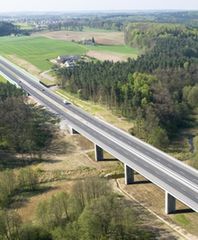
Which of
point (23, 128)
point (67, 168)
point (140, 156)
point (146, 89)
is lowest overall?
point (67, 168)

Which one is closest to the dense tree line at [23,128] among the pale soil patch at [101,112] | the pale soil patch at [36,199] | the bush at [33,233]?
the pale soil patch at [101,112]

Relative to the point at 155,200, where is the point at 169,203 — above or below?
above

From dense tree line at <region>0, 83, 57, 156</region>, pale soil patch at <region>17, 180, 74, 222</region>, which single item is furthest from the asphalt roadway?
pale soil patch at <region>17, 180, 74, 222</region>

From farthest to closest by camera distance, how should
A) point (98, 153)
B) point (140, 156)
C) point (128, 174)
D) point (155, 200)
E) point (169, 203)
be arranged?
point (98, 153), point (128, 174), point (140, 156), point (155, 200), point (169, 203)

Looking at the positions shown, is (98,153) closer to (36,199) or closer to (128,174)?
(128,174)

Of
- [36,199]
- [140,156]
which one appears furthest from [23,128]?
[140,156]

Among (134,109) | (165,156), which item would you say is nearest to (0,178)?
(165,156)

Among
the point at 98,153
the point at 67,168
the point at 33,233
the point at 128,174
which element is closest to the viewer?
the point at 33,233
